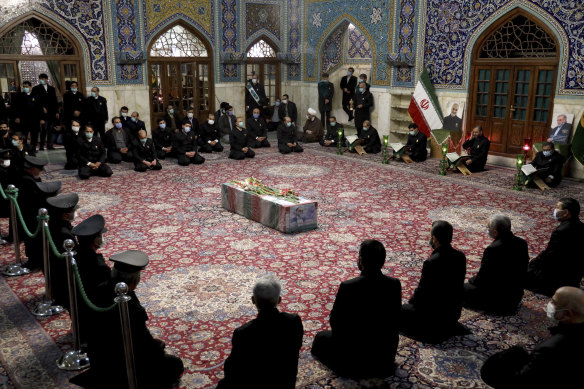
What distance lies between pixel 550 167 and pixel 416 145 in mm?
2698

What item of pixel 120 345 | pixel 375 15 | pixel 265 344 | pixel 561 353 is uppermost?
pixel 375 15

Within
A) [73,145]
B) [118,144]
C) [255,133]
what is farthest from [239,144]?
[73,145]

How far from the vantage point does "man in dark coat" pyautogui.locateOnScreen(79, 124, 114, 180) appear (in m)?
→ 8.82

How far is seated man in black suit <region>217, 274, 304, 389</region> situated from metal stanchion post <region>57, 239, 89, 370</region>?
1.33 metres

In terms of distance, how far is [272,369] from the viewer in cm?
260

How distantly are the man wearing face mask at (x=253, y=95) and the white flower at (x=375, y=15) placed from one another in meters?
3.36

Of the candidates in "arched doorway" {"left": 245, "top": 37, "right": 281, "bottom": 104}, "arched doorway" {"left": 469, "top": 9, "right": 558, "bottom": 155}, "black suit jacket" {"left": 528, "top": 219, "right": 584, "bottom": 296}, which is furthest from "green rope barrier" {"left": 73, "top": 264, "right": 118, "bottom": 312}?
"arched doorway" {"left": 245, "top": 37, "right": 281, "bottom": 104}

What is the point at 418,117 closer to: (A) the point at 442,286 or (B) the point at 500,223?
(B) the point at 500,223

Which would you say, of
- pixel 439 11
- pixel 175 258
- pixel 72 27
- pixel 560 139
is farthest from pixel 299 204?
pixel 72 27

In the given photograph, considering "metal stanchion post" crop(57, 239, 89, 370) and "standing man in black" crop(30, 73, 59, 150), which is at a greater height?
"standing man in black" crop(30, 73, 59, 150)

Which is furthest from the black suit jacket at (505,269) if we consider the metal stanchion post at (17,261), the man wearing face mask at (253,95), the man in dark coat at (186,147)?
the man wearing face mask at (253,95)

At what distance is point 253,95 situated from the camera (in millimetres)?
13812

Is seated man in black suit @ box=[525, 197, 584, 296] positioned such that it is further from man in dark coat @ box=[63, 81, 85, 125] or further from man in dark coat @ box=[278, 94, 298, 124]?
man in dark coat @ box=[278, 94, 298, 124]

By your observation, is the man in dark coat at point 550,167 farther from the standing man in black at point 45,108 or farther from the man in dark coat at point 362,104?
the standing man in black at point 45,108
